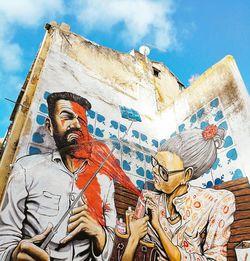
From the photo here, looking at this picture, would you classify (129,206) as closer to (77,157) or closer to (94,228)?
(94,228)

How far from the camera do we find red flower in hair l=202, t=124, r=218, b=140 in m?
5.46

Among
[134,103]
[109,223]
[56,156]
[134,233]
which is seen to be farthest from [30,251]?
[134,103]

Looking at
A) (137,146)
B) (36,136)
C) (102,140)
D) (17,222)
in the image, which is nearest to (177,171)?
(137,146)

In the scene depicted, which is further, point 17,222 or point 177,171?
point 177,171

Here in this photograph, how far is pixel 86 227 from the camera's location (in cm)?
411

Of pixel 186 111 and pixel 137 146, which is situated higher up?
pixel 186 111

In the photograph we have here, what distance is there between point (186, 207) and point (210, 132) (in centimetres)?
145

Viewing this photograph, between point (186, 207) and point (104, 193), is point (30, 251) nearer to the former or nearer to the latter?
point (104, 193)

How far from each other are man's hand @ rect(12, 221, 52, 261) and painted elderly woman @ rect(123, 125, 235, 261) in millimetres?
1249

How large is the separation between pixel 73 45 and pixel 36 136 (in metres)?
2.85

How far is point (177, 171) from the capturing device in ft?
17.4

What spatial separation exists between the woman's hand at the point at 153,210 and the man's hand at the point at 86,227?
3.16 ft

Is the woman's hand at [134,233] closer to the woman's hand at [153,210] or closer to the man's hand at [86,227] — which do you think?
the woman's hand at [153,210]

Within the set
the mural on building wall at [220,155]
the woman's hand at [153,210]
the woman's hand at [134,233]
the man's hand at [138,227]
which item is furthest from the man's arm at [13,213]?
the mural on building wall at [220,155]
